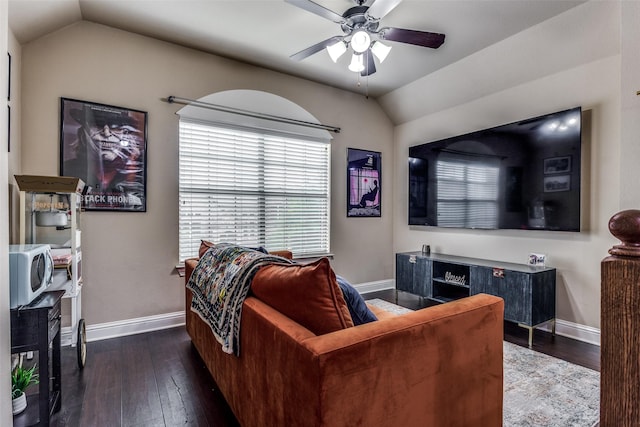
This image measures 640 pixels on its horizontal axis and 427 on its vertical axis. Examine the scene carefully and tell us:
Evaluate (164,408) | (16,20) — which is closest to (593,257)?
(164,408)

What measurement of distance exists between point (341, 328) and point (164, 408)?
1.37 metres

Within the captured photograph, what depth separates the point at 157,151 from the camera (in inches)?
124

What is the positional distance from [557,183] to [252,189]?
10.00 feet

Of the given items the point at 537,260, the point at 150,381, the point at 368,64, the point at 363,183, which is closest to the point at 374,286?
the point at 363,183

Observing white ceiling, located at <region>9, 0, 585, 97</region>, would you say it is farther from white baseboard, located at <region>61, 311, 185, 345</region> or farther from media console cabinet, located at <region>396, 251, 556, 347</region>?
white baseboard, located at <region>61, 311, 185, 345</region>

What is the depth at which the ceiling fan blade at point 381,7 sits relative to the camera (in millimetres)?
2004

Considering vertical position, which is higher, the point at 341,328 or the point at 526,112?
the point at 526,112

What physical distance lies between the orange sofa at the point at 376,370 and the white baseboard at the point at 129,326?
1.87 metres

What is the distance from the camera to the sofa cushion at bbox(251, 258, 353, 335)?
123 cm

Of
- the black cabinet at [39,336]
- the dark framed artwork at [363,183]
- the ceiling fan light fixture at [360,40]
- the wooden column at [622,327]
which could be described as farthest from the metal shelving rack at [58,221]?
the dark framed artwork at [363,183]

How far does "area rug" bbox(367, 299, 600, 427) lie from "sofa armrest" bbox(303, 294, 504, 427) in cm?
48

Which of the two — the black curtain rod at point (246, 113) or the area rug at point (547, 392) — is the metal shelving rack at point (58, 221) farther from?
the area rug at point (547, 392)

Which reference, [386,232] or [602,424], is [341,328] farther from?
[386,232]

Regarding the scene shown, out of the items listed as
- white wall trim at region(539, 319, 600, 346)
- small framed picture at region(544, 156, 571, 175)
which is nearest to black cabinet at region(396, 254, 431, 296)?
white wall trim at region(539, 319, 600, 346)
